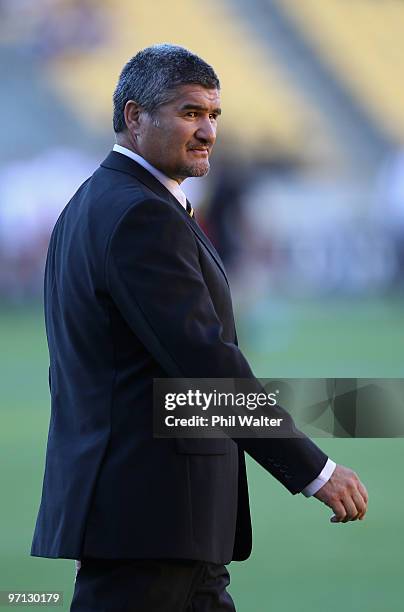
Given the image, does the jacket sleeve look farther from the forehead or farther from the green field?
the green field

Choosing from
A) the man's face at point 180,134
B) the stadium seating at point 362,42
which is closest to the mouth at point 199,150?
the man's face at point 180,134

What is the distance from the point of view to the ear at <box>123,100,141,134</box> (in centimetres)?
175

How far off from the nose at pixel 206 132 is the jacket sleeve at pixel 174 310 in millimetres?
161

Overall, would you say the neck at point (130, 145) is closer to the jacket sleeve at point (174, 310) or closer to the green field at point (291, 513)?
the jacket sleeve at point (174, 310)

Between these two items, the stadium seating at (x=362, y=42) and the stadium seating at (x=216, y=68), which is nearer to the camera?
the stadium seating at (x=216, y=68)

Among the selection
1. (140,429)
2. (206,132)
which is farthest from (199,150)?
(140,429)

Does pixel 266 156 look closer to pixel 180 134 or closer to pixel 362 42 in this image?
pixel 362 42

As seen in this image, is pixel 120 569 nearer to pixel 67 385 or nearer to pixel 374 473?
pixel 67 385

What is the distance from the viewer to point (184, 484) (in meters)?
1.63

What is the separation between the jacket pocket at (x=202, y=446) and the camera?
1625 mm

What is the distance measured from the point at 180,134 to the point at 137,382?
0.36 metres

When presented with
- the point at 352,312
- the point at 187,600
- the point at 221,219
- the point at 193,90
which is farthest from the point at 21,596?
the point at 352,312

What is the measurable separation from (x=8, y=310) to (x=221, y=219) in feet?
5.17

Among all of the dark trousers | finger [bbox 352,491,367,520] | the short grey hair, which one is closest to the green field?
the dark trousers
